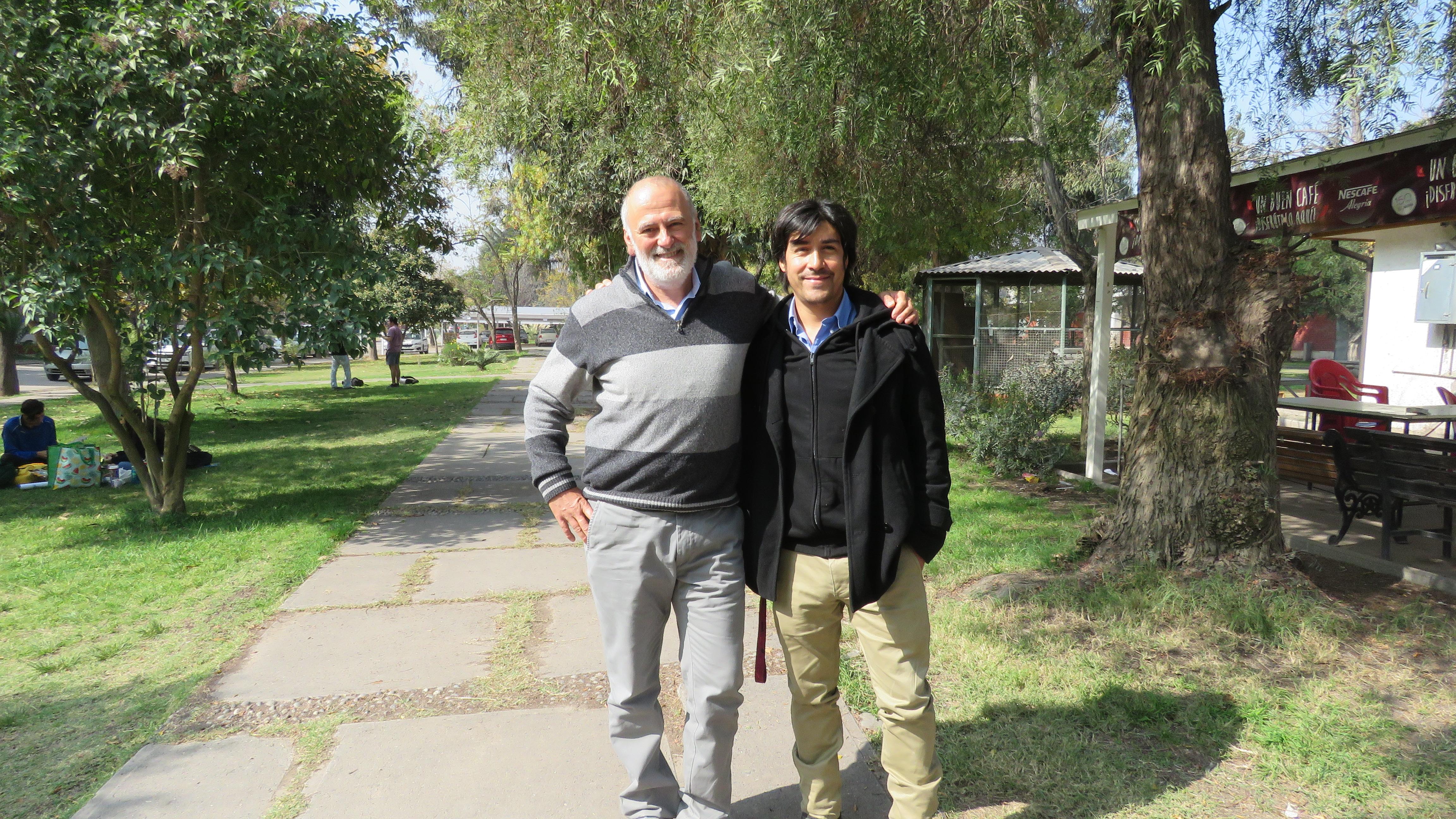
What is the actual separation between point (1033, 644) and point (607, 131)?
6024 millimetres

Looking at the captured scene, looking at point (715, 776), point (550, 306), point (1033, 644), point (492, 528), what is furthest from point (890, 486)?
point (550, 306)

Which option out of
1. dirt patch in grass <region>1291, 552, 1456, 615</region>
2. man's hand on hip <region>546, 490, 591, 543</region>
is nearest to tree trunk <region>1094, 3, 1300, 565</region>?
dirt patch in grass <region>1291, 552, 1456, 615</region>

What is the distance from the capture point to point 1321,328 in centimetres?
4550

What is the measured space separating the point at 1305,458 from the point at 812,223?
693 cm

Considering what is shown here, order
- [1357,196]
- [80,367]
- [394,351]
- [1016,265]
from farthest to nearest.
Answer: [394,351] < [80,367] < [1016,265] < [1357,196]

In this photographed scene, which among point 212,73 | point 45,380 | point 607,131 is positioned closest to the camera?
point 212,73

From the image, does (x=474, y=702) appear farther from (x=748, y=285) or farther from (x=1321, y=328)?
(x=1321, y=328)

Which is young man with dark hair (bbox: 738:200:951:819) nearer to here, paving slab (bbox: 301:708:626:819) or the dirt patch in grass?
paving slab (bbox: 301:708:626:819)

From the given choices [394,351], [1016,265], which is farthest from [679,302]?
[394,351]

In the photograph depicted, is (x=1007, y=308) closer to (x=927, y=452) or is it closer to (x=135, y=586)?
(x=135, y=586)

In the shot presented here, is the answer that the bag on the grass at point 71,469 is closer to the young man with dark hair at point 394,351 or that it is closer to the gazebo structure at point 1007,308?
the gazebo structure at point 1007,308

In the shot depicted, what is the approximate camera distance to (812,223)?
8.39 feet

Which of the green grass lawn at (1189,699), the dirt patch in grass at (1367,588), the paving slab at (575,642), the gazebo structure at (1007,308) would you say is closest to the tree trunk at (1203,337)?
the green grass lawn at (1189,699)

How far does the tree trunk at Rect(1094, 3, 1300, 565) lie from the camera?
15.4ft
